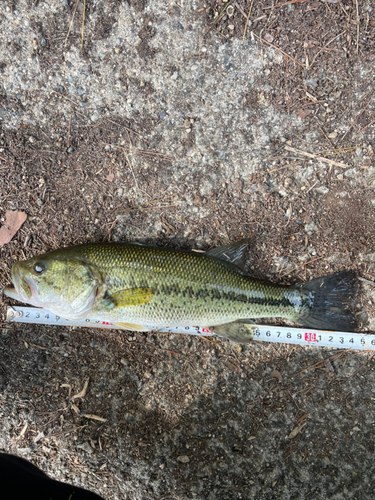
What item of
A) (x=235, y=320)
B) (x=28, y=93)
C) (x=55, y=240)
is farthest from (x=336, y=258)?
(x=28, y=93)

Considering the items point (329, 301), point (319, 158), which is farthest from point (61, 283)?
point (319, 158)

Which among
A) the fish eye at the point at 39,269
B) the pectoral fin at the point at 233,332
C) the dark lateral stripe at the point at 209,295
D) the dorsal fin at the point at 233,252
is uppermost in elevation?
the dorsal fin at the point at 233,252

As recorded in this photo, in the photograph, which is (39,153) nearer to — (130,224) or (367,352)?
(130,224)

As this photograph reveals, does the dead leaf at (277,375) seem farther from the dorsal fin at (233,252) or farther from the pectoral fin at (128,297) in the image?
the pectoral fin at (128,297)

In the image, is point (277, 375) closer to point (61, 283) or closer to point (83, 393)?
point (83, 393)

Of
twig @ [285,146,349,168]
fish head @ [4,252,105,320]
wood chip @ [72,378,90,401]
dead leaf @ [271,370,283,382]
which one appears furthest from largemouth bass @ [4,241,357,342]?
twig @ [285,146,349,168]

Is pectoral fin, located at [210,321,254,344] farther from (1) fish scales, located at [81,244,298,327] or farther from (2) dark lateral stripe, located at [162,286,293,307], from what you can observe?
(2) dark lateral stripe, located at [162,286,293,307]

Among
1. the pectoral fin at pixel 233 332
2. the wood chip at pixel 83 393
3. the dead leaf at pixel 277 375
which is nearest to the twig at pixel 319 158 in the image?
the pectoral fin at pixel 233 332
